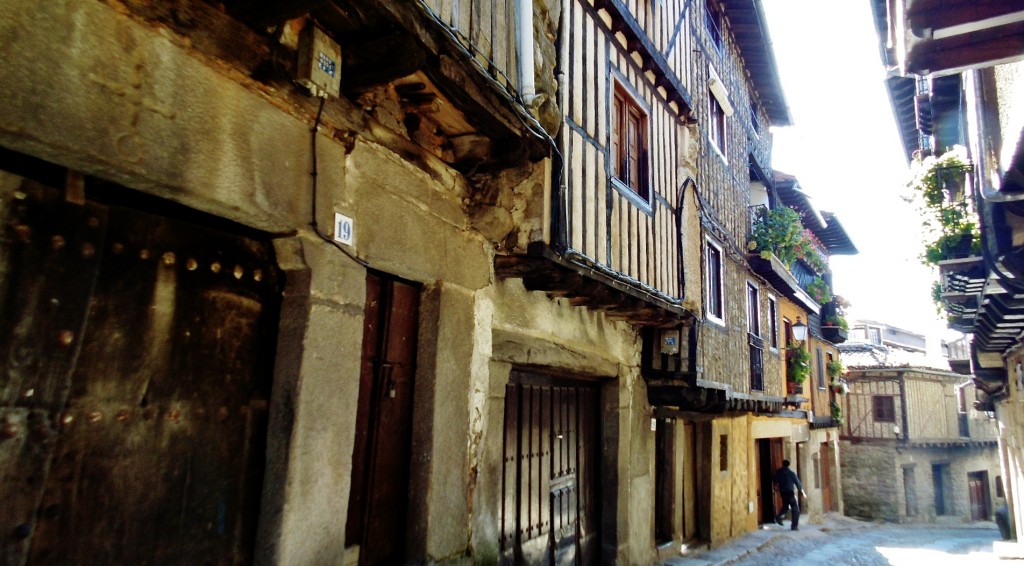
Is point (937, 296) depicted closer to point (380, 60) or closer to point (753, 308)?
point (753, 308)

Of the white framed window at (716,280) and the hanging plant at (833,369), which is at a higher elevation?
the white framed window at (716,280)

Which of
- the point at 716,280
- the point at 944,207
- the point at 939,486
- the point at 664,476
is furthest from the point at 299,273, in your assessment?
the point at 939,486

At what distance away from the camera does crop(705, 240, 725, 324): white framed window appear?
9336 millimetres

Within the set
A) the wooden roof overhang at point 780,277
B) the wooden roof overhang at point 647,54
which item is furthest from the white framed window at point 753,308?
the wooden roof overhang at point 647,54

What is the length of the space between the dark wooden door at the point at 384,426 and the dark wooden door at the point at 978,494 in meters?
28.9

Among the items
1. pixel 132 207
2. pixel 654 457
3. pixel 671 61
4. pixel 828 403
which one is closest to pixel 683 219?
pixel 671 61

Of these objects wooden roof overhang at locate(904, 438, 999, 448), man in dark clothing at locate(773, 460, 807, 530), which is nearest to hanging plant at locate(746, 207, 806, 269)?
man in dark clothing at locate(773, 460, 807, 530)

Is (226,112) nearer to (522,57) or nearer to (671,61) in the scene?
(522,57)

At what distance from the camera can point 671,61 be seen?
24.4 ft

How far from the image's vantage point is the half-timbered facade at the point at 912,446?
73.7ft

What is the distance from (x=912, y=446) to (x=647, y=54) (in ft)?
73.7

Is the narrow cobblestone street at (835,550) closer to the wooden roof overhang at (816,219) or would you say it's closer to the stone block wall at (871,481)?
the wooden roof overhang at (816,219)

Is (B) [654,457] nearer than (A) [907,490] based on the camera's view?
Yes

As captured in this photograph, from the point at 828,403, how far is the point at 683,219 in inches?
580
